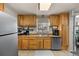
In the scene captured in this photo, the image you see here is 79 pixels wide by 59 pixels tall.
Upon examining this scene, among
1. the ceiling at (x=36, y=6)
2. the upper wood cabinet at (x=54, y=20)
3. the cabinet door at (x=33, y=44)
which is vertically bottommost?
the cabinet door at (x=33, y=44)

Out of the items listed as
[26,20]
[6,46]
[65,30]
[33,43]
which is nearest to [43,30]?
[26,20]

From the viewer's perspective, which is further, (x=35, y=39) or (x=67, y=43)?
(x=35, y=39)

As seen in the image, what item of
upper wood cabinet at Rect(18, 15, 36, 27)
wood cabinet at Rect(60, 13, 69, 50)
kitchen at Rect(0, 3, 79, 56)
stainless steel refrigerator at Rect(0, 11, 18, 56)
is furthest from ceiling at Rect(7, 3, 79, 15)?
stainless steel refrigerator at Rect(0, 11, 18, 56)

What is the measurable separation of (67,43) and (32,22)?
2.33 m

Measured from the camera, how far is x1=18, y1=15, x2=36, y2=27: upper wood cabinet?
8152 mm

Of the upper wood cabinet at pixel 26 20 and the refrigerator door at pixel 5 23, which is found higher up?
the upper wood cabinet at pixel 26 20

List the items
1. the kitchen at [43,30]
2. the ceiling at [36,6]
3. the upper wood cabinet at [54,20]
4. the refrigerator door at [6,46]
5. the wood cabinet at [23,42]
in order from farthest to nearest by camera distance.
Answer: the upper wood cabinet at [54,20] < the wood cabinet at [23,42] < the kitchen at [43,30] < the ceiling at [36,6] < the refrigerator door at [6,46]

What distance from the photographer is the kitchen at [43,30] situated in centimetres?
707

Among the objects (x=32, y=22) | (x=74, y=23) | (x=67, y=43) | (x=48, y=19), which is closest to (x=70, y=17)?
(x=74, y=23)

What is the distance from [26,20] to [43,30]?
1.11m

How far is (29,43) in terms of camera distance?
7508 mm

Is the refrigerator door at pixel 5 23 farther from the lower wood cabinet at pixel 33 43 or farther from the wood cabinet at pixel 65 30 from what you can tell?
the lower wood cabinet at pixel 33 43

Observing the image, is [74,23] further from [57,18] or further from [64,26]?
[57,18]

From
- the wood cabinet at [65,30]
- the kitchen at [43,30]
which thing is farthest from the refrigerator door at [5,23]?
the wood cabinet at [65,30]
